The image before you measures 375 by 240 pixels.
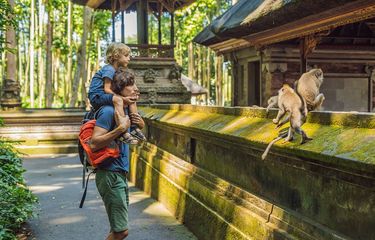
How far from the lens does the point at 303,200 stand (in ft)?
13.4

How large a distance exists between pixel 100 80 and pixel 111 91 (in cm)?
21

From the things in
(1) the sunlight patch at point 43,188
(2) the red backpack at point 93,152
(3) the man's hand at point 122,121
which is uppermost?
(3) the man's hand at point 122,121

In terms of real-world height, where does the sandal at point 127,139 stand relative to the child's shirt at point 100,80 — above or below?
below

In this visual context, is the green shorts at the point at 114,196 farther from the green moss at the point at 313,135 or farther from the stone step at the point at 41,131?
the stone step at the point at 41,131

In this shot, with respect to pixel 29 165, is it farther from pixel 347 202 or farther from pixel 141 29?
pixel 347 202

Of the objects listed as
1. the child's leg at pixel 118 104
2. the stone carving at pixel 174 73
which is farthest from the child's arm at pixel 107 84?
the stone carving at pixel 174 73

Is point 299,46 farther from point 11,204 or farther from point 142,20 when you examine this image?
point 11,204

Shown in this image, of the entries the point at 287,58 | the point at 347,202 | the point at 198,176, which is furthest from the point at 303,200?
the point at 287,58

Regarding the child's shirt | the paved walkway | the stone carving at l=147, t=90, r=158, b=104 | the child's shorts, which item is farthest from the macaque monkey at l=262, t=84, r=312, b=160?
the stone carving at l=147, t=90, r=158, b=104

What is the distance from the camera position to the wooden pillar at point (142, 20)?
17.9 metres

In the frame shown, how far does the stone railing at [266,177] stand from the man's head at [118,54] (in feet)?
4.13

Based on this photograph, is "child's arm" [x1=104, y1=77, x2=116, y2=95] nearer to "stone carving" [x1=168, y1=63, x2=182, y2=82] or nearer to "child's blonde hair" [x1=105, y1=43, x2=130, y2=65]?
"child's blonde hair" [x1=105, y1=43, x2=130, y2=65]

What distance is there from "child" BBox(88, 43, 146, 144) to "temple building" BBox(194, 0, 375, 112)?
4079 millimetres

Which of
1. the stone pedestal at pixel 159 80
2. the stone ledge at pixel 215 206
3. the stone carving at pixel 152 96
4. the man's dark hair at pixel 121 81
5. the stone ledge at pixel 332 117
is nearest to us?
the stone ledge at pixel 332 117
